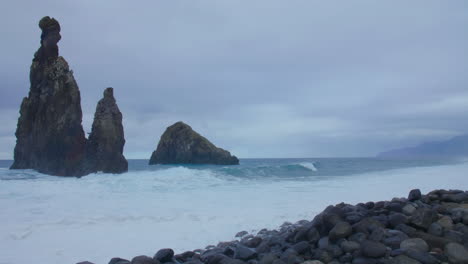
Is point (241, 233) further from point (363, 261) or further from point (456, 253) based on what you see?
point (456, 253)

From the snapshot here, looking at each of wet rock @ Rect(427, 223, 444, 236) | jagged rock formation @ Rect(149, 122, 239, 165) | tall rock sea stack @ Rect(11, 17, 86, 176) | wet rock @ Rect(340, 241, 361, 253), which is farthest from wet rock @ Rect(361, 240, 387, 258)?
jagged rock formation @ Rect(149, 122, 239, 165)

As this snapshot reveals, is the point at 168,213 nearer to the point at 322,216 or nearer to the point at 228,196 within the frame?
the point at 228,196

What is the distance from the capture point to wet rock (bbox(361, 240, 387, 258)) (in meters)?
5.02

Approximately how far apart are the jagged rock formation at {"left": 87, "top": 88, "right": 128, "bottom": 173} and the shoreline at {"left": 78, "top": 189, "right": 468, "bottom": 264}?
29.2 meters

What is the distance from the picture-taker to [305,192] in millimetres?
15664

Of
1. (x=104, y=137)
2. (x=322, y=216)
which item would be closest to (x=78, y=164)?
(x=104, y=137)

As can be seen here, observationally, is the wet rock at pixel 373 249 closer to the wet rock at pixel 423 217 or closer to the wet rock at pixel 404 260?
the wet rock at pixel 404 260

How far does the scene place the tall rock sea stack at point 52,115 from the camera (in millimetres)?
31859

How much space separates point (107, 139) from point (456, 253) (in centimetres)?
3294

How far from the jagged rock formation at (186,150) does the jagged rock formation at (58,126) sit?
85.8 feet

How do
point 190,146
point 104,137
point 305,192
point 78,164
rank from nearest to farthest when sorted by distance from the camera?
point 305,192
point 78,164
point 104,137
point 190,146

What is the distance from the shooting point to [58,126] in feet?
105

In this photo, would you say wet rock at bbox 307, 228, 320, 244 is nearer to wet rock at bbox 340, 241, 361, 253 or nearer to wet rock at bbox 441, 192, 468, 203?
wet rock at bbox 340, 241, 361, 253

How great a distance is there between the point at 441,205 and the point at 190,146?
57.1 m
